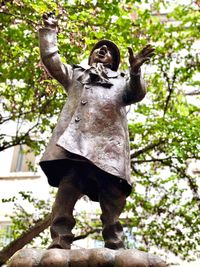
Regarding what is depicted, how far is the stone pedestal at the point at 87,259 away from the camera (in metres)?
3.38

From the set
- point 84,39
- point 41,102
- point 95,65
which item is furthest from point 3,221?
point 95,65

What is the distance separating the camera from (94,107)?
14.1 feet

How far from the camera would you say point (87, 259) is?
3453mm

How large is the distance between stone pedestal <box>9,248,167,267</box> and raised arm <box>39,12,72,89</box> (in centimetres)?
187

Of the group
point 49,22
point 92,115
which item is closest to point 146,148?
point 49,22

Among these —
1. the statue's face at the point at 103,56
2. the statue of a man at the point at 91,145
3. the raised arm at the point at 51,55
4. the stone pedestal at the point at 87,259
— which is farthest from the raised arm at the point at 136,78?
the stone pedestal at the point at 87,259

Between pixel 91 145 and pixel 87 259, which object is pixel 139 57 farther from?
pixel 87 259

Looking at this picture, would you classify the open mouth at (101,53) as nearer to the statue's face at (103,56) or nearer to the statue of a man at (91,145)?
the statue's face at (103,56)

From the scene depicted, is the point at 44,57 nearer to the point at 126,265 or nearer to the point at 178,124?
the point at 126,265

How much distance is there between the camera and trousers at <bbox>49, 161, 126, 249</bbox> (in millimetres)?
3967

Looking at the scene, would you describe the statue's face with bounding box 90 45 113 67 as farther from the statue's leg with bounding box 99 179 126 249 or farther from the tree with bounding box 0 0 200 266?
the tree with bounding box 0 0 200 266

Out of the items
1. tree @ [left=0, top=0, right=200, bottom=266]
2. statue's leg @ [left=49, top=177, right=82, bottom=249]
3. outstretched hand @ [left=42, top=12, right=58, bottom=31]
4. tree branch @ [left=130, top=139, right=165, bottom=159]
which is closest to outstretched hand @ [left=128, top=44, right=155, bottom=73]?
outstretched hand @ [left=42, top=12, right=58, bottom=31]

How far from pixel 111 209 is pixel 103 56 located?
174 cm

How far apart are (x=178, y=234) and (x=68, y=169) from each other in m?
7.72
